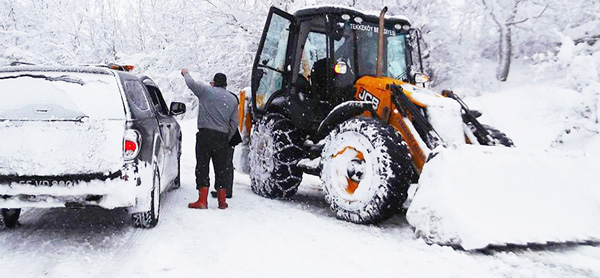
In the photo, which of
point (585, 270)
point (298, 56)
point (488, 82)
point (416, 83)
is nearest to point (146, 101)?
point (298, 56)

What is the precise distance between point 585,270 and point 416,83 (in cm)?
341

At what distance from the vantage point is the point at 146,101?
5.53 meters

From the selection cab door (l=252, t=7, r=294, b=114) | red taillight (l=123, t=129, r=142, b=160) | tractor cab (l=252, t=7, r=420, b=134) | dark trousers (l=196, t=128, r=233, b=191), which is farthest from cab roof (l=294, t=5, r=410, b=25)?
red taillight (l=123, t=129, r=142, b=160)

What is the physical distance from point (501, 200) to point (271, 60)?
3905 mm

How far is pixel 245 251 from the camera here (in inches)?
166

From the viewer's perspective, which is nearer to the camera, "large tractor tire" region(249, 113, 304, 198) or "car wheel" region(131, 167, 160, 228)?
"car wheel" region(131, 167, 160, 228)

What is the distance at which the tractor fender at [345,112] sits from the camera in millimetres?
5691

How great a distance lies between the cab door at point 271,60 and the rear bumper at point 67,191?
3164mm

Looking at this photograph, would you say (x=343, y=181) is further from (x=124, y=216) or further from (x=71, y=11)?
(x=71, y=11)

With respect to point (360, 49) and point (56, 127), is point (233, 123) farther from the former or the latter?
point (56, 127)

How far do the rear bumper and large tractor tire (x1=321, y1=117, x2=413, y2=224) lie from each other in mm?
2161

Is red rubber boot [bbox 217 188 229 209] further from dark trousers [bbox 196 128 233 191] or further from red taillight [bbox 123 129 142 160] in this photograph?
red taillight [bbox 123 129 142 160]

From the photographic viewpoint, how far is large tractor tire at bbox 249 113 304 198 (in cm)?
671

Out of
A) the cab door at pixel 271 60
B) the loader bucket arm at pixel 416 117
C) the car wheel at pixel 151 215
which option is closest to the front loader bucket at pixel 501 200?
the loader bucket arm at pixel 416 117
